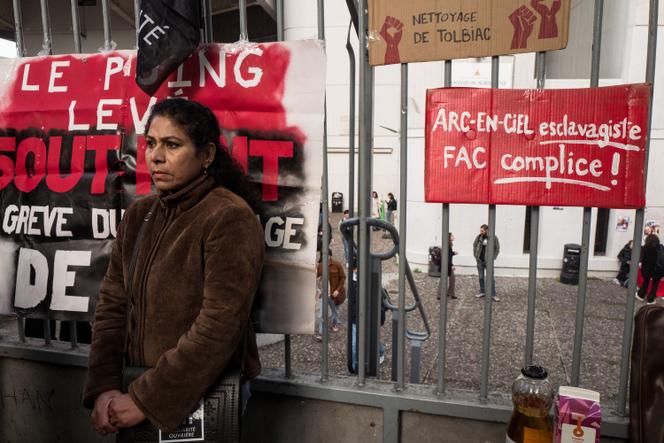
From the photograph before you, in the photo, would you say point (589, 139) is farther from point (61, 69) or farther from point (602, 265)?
point (602, 265)

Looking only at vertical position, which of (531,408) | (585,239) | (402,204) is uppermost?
(402,204)

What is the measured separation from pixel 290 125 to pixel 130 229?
817mm

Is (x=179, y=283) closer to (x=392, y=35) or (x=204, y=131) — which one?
(x=204, y=131)

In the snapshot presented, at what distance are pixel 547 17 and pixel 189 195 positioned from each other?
1.54 meters

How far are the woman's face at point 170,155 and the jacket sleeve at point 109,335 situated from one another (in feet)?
1.06

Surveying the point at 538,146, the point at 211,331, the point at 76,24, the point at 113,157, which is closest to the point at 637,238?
the point at 538,146

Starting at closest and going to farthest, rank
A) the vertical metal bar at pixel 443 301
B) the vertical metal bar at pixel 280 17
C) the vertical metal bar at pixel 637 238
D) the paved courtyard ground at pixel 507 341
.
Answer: the vertical metal bar at pixel 637 238
the vertical metal bar at pixel 443 301
the vertical metal bar at pixel 280 17
the paved courtyard ground at pixel 507 341

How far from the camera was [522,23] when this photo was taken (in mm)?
1890

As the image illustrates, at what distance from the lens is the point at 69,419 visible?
2.69 metres

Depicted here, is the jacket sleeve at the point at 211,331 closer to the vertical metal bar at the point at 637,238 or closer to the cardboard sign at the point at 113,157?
the cardboard sign at the point at 113,157

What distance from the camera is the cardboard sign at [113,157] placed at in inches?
85.5

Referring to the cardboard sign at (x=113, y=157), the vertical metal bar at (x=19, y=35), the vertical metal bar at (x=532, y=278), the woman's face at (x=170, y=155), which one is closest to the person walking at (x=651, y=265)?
the vertical metal bar at (x=532, y=278)

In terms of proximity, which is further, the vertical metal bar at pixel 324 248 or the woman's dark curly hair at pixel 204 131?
the vertical metal bar at pixel 324 248

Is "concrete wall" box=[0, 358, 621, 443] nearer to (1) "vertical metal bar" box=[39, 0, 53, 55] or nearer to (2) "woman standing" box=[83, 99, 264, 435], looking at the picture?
(2) "woman standing" box=[83, 99, 264, 435]
